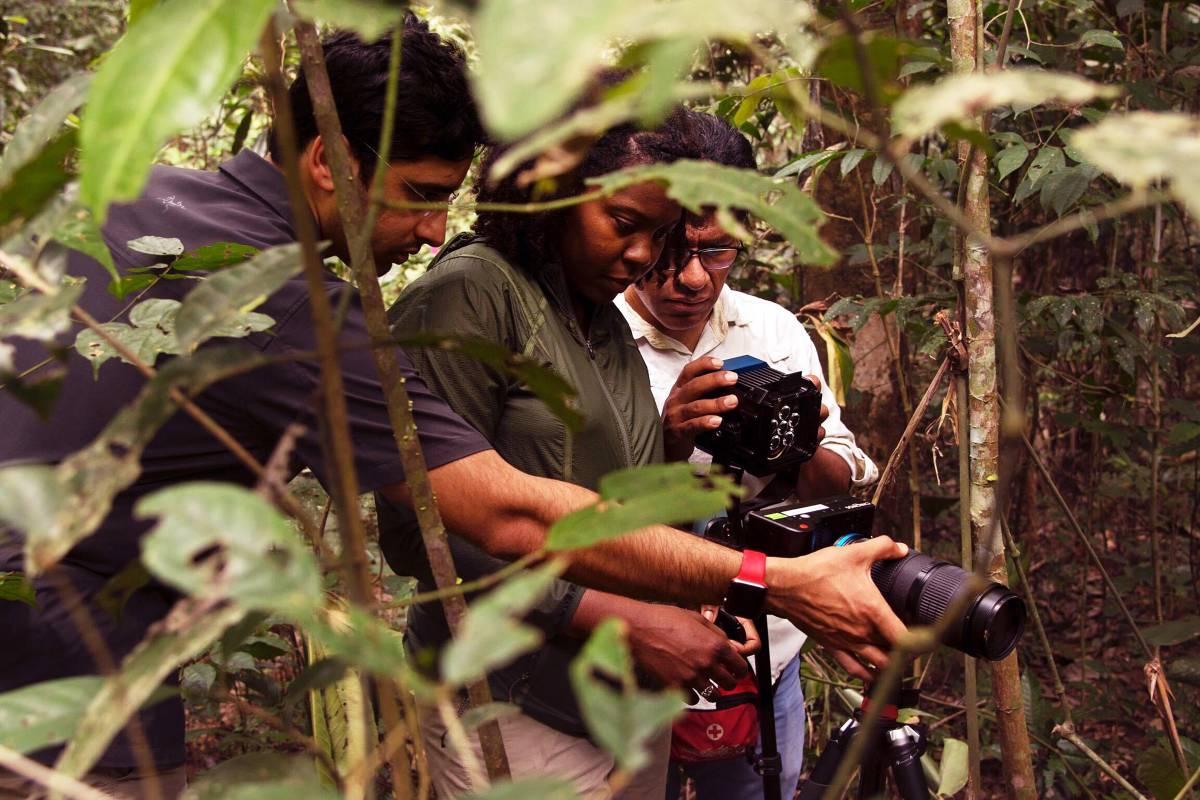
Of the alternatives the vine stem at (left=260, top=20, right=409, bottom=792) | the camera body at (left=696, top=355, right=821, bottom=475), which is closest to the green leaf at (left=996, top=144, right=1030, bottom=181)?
the camera body at (left=696, top=355, right=821, bottom=475)

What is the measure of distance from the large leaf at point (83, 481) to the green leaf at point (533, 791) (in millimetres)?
194

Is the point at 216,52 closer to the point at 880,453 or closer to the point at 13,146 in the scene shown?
the point at 13,146

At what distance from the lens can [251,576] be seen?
39 centimetres

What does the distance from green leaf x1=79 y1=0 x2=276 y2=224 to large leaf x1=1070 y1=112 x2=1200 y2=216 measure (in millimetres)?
315

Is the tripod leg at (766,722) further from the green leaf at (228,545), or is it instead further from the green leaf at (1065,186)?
the green leaf at (228,545)

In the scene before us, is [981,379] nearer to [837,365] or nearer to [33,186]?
[837,365]

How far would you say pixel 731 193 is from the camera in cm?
56

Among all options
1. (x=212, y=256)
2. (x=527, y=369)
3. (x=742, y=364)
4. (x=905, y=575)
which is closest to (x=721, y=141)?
(x=742, y=364)

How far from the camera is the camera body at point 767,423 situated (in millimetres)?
1683

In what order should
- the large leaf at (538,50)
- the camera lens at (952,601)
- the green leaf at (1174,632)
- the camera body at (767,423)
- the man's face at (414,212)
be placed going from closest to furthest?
the large leaf at (538,50) < the camera lens at (952,601) < the man's face at (414,212) < the camera body at (767,423) < the green leaf at (1174,632)

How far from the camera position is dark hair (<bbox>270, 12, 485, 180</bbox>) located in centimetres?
138

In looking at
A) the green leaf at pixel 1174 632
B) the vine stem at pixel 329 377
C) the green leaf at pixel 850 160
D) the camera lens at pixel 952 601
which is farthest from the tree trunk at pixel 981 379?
the vine stem at pixel 329 377

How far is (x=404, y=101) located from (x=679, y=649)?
801 mm

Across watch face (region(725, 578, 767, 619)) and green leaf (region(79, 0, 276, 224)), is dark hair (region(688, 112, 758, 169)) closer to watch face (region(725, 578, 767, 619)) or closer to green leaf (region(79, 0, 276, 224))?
watch face (region(725, 578, 767, 619))
